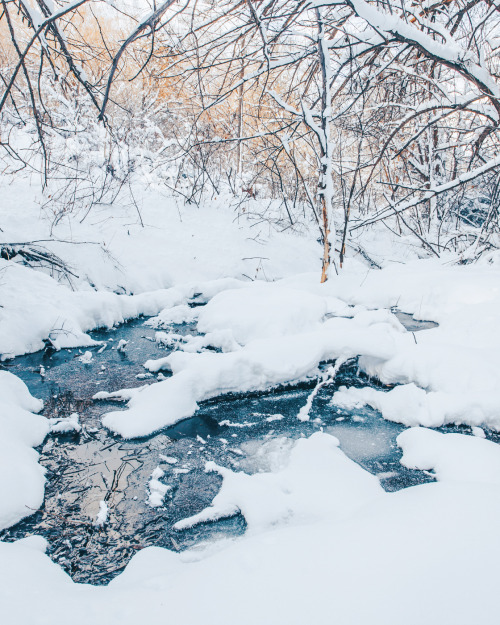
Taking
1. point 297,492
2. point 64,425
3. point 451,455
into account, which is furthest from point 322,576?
point 64,425

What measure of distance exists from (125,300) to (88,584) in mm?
3715

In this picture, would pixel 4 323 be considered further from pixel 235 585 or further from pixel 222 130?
pixel 222 130

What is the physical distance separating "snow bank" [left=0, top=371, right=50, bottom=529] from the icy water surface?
58mm

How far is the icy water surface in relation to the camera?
5.66ft

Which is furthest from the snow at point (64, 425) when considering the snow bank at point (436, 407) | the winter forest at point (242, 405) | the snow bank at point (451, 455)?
the snow bank at point (451, 455)

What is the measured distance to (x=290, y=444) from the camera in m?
2.41

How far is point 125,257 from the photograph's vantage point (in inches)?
234

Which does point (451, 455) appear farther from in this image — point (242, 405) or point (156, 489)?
point (156, 489)

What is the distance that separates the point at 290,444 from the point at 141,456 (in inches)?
35.1

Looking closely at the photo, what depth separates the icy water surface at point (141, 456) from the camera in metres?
1.73

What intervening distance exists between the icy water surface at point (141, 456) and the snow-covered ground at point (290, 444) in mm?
76

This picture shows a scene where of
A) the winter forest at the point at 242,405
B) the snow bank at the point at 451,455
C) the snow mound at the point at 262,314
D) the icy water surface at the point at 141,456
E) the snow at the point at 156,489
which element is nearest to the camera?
the winter forest at the point at 242,405

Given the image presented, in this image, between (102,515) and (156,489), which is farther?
(156,489)

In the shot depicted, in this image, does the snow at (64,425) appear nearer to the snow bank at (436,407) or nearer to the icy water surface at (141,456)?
the icy water surface at (141,456)
